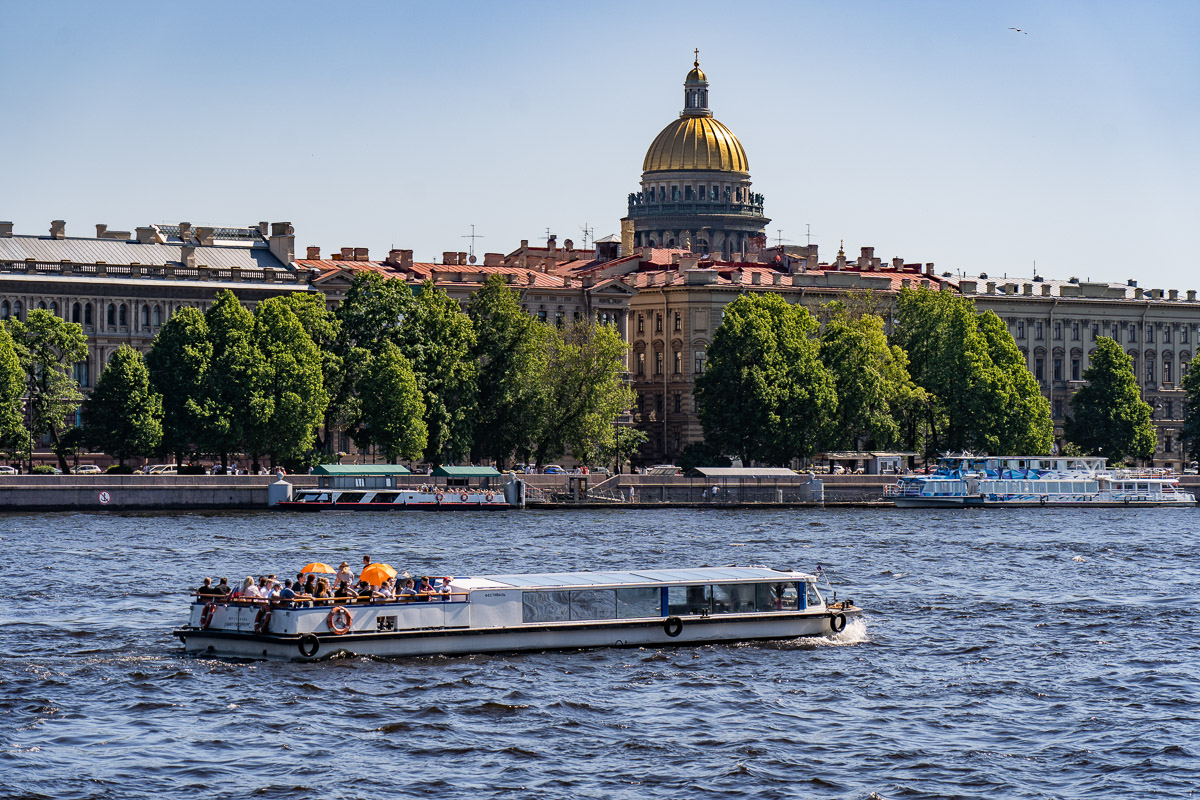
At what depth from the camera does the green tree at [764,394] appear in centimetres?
10656

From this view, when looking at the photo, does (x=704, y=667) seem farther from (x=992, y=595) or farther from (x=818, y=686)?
(x=992, y=595)

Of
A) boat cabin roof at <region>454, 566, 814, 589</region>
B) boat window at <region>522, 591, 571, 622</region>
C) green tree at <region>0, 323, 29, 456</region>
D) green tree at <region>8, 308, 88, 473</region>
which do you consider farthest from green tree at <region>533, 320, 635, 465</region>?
boat window at <region>522, 591, 571, 622</region>

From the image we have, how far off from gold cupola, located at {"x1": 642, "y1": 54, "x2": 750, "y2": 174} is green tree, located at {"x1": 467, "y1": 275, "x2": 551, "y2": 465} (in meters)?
71.7

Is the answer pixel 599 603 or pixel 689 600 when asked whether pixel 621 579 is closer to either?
pixel 599 603

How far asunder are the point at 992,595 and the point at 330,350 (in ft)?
166

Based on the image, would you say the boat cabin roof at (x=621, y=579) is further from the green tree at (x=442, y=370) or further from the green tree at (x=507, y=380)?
the green tree at (x=507, y=380)

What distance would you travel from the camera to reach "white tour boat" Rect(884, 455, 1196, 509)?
10656 centimetres

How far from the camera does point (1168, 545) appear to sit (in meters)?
78.1

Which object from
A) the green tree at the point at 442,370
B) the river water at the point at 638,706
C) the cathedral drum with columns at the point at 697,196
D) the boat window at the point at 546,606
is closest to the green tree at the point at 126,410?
the green tree at the point at 442,370

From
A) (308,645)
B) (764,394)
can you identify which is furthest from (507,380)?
(308,645)

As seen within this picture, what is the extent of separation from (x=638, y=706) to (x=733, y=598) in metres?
8.04

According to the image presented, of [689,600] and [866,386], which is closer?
[689,600]

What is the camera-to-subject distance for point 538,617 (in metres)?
43.5

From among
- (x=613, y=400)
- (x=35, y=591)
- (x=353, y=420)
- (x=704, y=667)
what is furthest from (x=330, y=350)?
(x=704, y=667)
